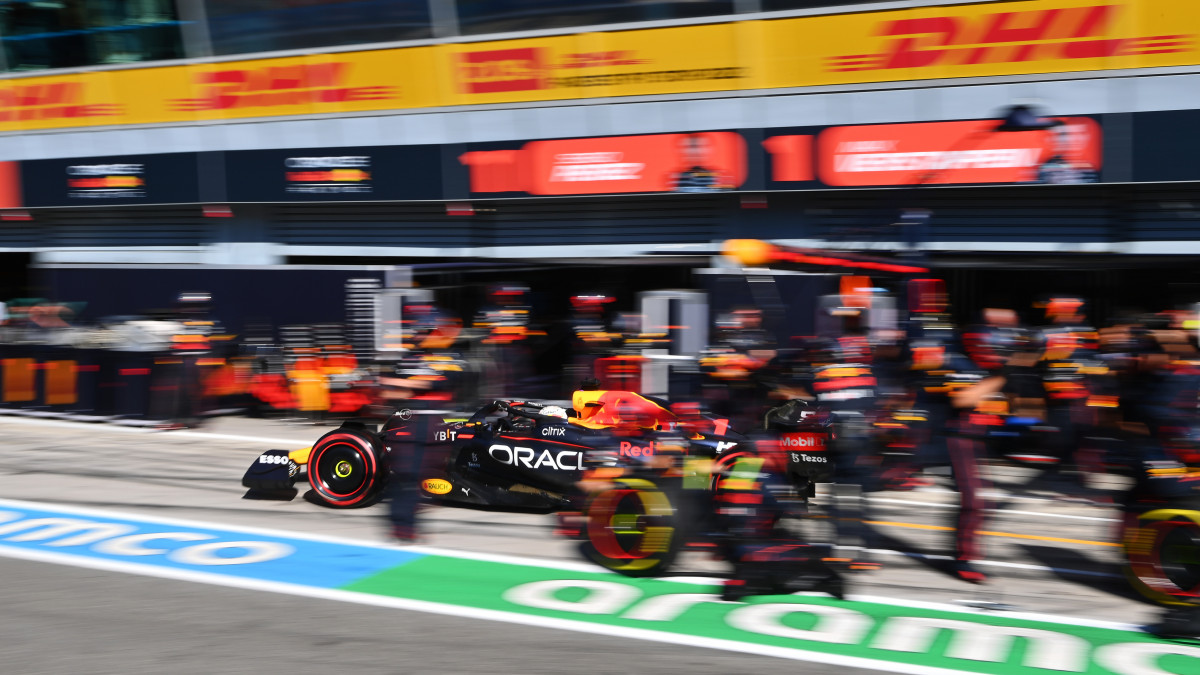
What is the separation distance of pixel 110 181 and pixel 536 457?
15.8m

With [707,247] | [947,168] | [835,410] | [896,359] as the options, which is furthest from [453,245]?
[835,410]

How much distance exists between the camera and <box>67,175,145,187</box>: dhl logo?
20141mm

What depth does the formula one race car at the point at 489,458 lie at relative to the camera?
8.48 m

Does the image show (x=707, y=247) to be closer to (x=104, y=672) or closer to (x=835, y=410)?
(x=835, y=410)

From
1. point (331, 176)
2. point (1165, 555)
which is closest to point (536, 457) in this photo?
point (1165, 555)

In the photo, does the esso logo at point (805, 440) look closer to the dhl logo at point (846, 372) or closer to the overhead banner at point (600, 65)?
the dhl logo at point (846, 372)

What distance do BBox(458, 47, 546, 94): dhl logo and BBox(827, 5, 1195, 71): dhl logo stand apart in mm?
4842

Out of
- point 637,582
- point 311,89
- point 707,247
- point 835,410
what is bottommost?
point 637,582

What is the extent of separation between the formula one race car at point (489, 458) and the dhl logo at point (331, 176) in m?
9.80

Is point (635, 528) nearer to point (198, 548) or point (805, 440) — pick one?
point (805, 440)

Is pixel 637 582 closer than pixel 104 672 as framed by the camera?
No

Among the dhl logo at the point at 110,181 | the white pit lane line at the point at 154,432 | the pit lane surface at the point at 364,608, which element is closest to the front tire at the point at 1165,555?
the pit lane surface at the point at 364,608

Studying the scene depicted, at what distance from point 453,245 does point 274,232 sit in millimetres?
3980

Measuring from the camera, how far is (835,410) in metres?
7.29
